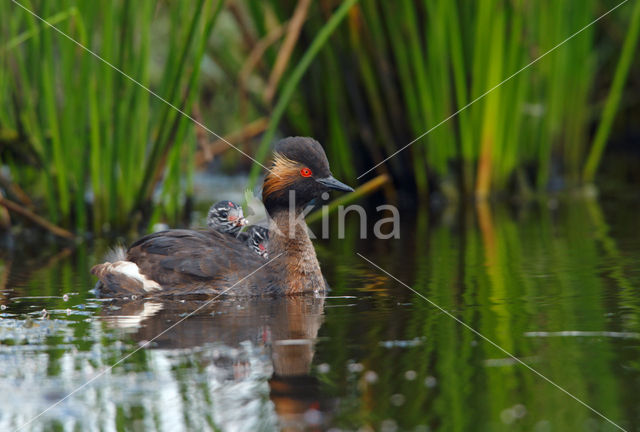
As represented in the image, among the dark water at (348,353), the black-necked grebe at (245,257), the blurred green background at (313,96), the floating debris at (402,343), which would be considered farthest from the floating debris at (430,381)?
the blurred green background at (313,96)

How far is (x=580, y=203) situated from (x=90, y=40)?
6.20m

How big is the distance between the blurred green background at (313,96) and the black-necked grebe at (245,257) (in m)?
1.36

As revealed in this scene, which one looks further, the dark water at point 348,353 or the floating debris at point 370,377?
the floating debris at point 370,377

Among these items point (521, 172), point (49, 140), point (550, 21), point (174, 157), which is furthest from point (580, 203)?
point (49, 140)

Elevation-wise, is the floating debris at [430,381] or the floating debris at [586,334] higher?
the floating debris at [586,334]

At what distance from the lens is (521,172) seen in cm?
1281

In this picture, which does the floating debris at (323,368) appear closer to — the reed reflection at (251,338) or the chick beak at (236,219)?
the reed reflection at (251,338)

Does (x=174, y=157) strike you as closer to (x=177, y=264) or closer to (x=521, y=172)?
(x=177, y=264)

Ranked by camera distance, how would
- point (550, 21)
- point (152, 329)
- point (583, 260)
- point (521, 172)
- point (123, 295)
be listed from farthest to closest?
point (521, 172)
point (550, 21)
point (583, 260)
point (123, 295)
point (152, 329)

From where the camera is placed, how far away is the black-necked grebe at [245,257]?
6902mm

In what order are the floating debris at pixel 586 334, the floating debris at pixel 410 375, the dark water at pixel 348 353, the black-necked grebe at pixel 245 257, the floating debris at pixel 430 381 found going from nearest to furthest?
the dark water at pixel 348 353
the floating debris at pixel 430 381
the floating debris at pixel 410 375
the floating debris at pixel 586 334
the black-necked grebe at pixel 245 257

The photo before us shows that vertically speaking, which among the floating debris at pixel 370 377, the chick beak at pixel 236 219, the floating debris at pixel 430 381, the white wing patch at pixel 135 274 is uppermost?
the chick beak at pixel 236 219

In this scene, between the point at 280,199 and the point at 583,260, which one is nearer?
the point at 280,199

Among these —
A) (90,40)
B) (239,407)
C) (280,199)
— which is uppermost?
(90,40)
